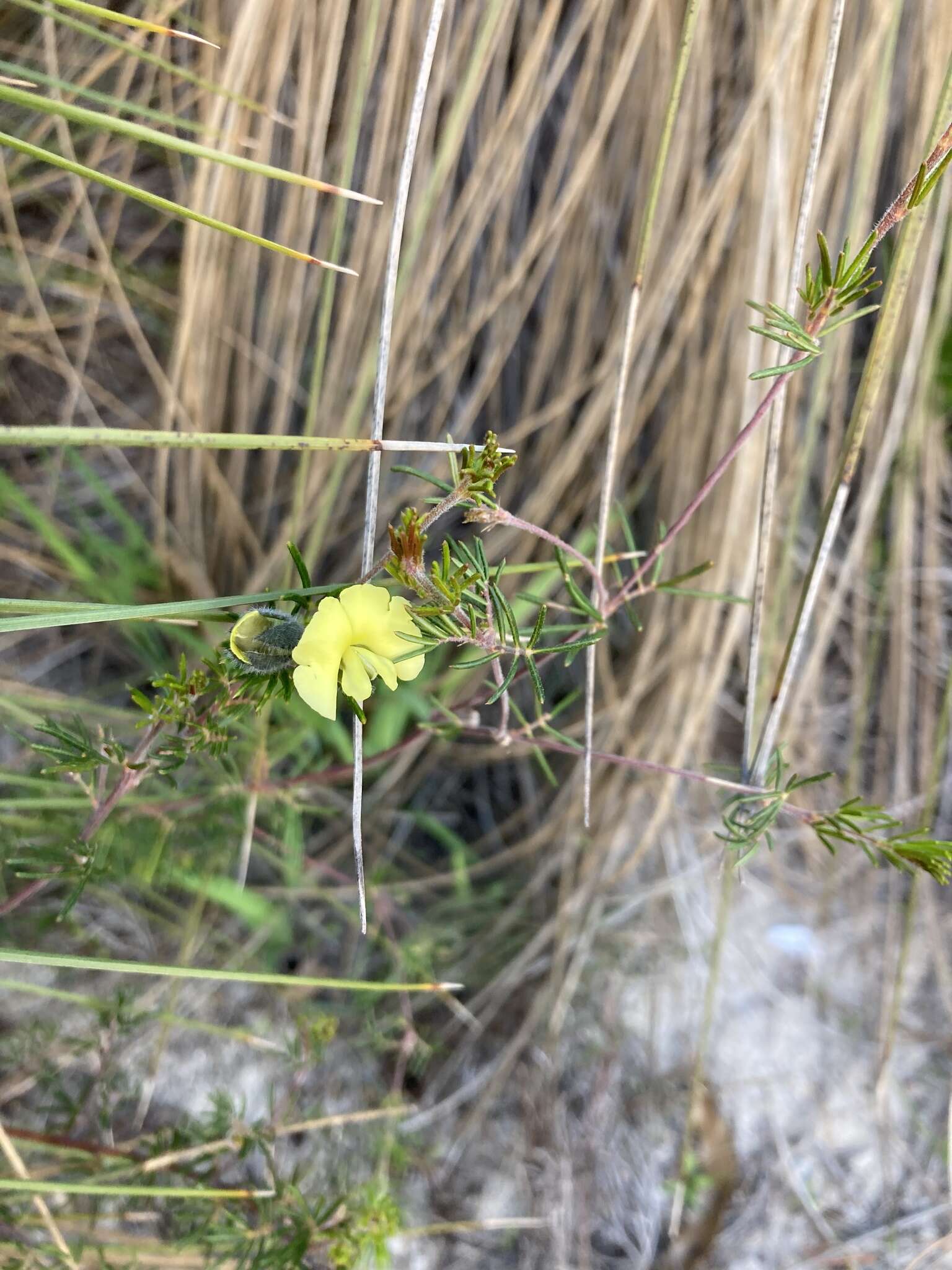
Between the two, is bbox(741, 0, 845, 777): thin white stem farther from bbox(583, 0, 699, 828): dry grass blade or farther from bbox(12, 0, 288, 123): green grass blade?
bbox(12, 0, 288, 123): green grass blade

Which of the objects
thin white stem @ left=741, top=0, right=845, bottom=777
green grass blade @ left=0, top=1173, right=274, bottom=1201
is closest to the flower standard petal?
thin white stem @ left=741, top=0, right=845, bottom=777

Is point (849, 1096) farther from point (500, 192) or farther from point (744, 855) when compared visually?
point (500, 192)

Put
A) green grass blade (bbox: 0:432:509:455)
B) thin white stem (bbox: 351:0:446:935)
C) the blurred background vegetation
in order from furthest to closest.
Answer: the blurred background vegetation
thin white stem (bbox: 351:0:446:935)
green grass blade (bbox: 0:432:509:455)

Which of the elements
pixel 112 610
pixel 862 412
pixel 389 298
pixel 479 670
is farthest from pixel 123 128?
pixel 479 670

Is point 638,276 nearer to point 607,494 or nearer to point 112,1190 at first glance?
point 607,494

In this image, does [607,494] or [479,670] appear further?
[479,670]

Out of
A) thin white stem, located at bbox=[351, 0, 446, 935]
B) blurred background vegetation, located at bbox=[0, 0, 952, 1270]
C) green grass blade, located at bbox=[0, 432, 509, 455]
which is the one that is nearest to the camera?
green grass blade, located at bbox=[0, 432, 509, 455]
